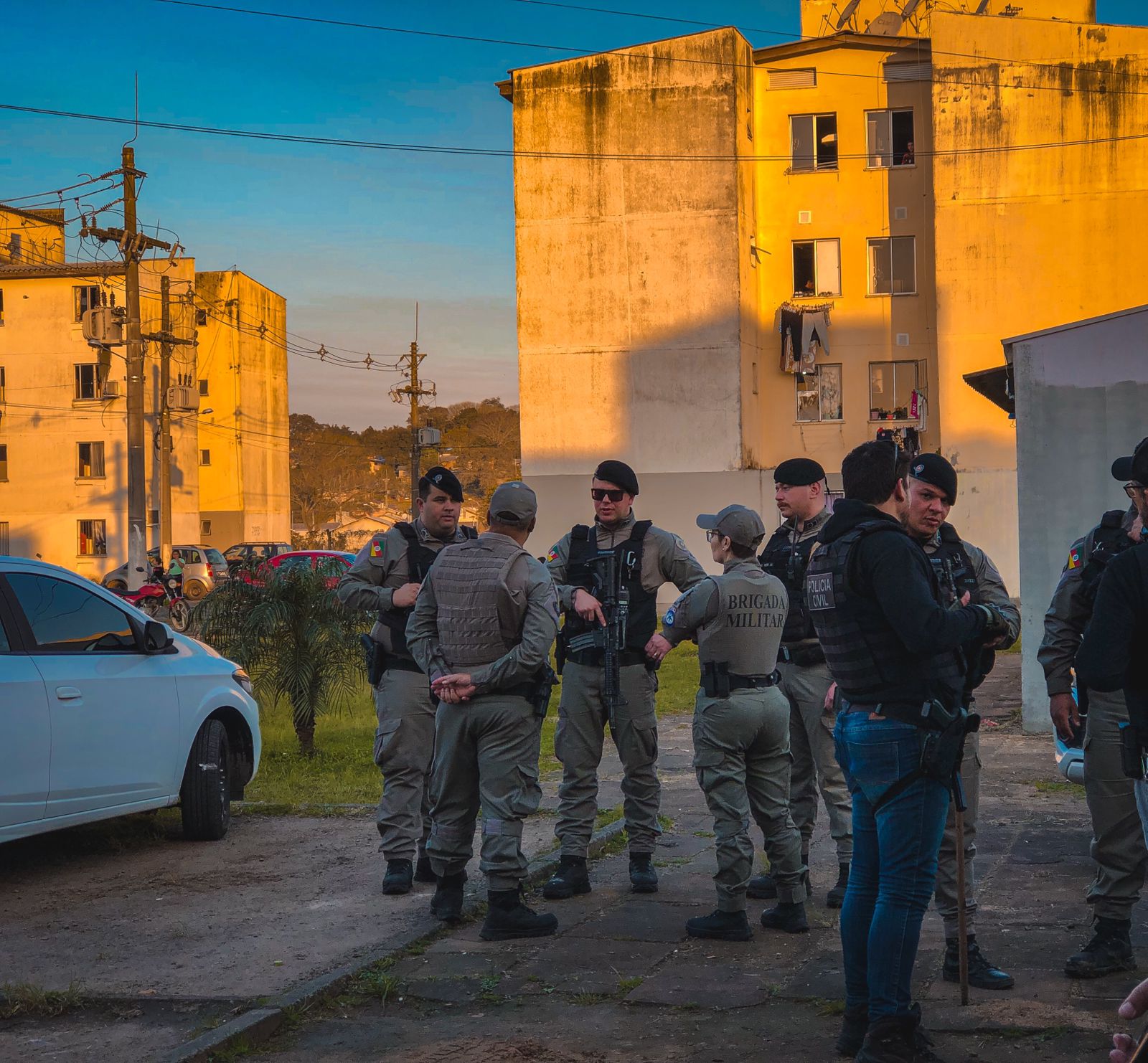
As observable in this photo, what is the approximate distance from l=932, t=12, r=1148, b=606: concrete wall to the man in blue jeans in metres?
30.1

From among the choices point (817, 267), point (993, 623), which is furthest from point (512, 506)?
point (817, 267)

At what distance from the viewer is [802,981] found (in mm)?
5410

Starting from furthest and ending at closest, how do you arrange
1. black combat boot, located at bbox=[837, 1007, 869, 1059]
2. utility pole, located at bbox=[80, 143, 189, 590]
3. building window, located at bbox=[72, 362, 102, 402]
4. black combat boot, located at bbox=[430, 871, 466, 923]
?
building window, located at bbox=[72, 362, 102, 402], utility pole, located at bbox=[80, 143, 189, 590], black combat boot, located at bbox=[430, 871, 466, 923], black combat boot, located at bbox=[837, 1007, 869, 1059]

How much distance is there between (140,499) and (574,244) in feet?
43.9

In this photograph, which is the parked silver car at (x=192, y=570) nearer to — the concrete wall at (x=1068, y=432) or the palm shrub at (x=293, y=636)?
the palm shrub at (x=293, y=636)

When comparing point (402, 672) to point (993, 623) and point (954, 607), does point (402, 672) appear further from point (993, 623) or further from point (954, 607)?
point (993, 623)

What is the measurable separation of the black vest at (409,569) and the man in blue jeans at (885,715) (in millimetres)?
3057

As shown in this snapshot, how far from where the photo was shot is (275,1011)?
5074mm

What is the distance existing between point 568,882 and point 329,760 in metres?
5.46

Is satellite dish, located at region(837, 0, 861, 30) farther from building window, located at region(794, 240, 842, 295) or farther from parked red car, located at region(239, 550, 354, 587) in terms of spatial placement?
parked red car, located at region(239, 550, 354, 587)

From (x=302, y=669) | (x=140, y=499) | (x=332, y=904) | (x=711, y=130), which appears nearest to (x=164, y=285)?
(x=140, y=499)

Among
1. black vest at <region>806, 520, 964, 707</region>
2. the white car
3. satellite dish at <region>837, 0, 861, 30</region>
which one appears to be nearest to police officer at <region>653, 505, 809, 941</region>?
black vest at <region>806, 520, 964, 707</region>

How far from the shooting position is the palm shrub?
37.7ft

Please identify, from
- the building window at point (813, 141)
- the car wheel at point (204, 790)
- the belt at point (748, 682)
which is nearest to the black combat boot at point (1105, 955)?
the belt at point (748, 682)
